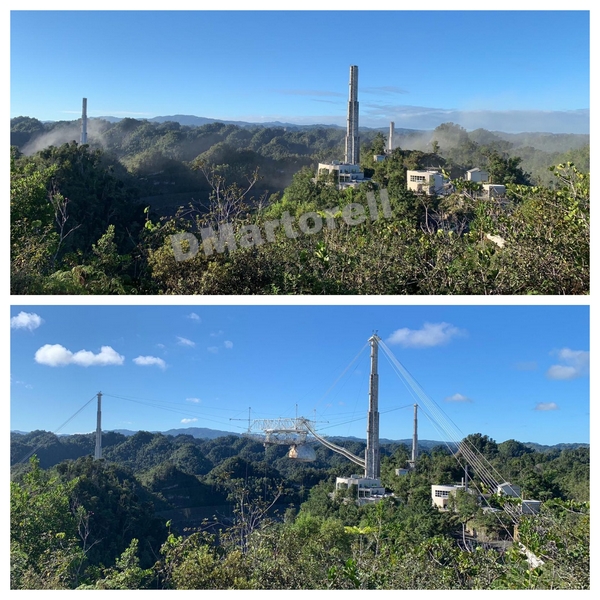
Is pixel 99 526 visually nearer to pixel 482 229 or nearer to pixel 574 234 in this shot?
pixel 482 229

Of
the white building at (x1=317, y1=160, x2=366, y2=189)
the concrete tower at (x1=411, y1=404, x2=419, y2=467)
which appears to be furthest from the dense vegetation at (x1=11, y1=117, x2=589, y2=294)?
the white building at (x1=317, y1=160, x2=366, y2=189)

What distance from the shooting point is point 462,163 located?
1063 inches

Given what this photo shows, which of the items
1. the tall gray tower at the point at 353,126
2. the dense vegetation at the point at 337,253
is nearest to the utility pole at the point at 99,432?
the dense vegetation at the point at 337,253

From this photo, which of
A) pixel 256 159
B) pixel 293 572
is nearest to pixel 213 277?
pixel 293 572

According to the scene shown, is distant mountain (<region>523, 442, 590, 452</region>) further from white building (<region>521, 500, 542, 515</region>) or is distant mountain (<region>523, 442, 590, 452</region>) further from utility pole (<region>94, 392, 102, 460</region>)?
utility pole (<region>94, 392, 102, 460</region>)

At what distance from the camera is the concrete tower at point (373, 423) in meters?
4.34

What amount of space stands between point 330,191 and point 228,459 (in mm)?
14713

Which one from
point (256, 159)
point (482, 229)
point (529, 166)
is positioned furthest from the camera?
point (529, 166)

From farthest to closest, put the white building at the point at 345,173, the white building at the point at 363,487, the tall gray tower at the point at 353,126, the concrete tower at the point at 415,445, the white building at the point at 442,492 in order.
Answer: the tall gray tower at the point at 353,126 → the white building at the point at 345,173 → the white building at the point at 363,487 → the white building at the point at 442,492 → the concrete tower at the point at 415,445

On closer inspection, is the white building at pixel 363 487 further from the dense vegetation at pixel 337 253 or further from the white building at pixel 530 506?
the dense vegetation at pixel 337 253

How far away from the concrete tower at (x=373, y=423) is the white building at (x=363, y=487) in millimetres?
109

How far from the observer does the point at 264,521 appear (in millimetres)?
4410

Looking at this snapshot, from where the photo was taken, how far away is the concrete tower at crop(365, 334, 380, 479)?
4.34 m

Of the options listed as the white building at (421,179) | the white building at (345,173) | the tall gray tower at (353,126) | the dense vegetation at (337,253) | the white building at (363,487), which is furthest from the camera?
the tall gray tower at (353,126)
